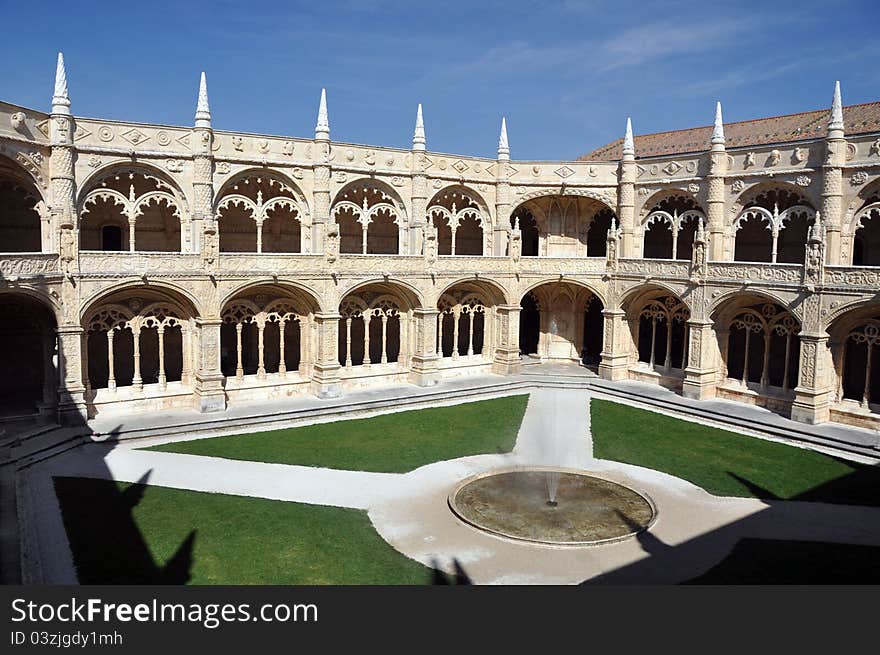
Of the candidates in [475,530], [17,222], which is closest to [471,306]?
[475,530]

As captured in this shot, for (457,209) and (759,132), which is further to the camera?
(457,209)

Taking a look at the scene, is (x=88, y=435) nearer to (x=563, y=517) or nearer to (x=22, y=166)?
(x=22, y=166)

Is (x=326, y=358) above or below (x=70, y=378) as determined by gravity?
above

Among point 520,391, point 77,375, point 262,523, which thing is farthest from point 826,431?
point 77,375

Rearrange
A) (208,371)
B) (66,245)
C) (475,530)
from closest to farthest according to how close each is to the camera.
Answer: (475,530), (66,245), (208,371)

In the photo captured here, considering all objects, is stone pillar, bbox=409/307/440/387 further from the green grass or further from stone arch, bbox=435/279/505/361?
the green grass

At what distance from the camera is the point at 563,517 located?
16922mm

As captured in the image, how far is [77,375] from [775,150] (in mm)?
26337

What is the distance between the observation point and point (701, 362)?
1144 inches

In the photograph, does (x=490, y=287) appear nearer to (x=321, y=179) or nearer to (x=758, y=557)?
(x=321, y=179)

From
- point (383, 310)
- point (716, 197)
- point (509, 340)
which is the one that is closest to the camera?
point (716, 197)

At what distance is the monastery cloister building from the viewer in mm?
24453

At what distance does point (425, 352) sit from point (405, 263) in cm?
393

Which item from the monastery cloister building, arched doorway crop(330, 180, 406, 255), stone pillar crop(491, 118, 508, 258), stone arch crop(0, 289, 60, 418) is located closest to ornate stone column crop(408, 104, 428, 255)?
the monastery cloister building
